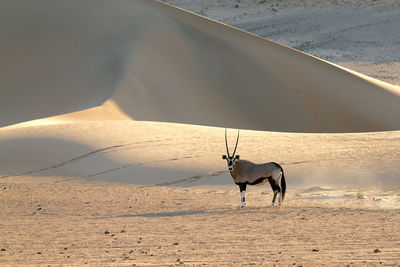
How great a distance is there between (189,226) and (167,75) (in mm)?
16760

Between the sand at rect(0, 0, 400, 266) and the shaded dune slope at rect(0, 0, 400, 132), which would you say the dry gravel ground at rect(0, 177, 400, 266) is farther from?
the shaded dune slope at rect(0, 0, 400, 132)

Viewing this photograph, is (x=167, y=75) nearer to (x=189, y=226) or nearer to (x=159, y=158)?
(x=159, y=158)

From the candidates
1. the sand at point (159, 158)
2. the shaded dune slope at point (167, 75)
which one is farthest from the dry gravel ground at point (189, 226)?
the shaded dune slope at point (167, 75)

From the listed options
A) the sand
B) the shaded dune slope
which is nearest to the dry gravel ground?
the sand

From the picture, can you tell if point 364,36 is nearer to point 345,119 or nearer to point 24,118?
point 345,119

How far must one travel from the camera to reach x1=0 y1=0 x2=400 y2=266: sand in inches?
309

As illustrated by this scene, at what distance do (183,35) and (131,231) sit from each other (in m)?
19.2

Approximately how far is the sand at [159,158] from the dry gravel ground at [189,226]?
24 millimetres

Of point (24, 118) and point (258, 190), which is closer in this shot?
point (258, 190)

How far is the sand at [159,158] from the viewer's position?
7.85m

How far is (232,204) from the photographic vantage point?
1108cm

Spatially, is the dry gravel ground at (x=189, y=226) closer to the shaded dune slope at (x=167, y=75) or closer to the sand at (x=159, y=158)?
the sand at (x=159, y=158)

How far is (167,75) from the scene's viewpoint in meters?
25.5

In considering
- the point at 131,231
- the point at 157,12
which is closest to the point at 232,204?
the point at 131,231
